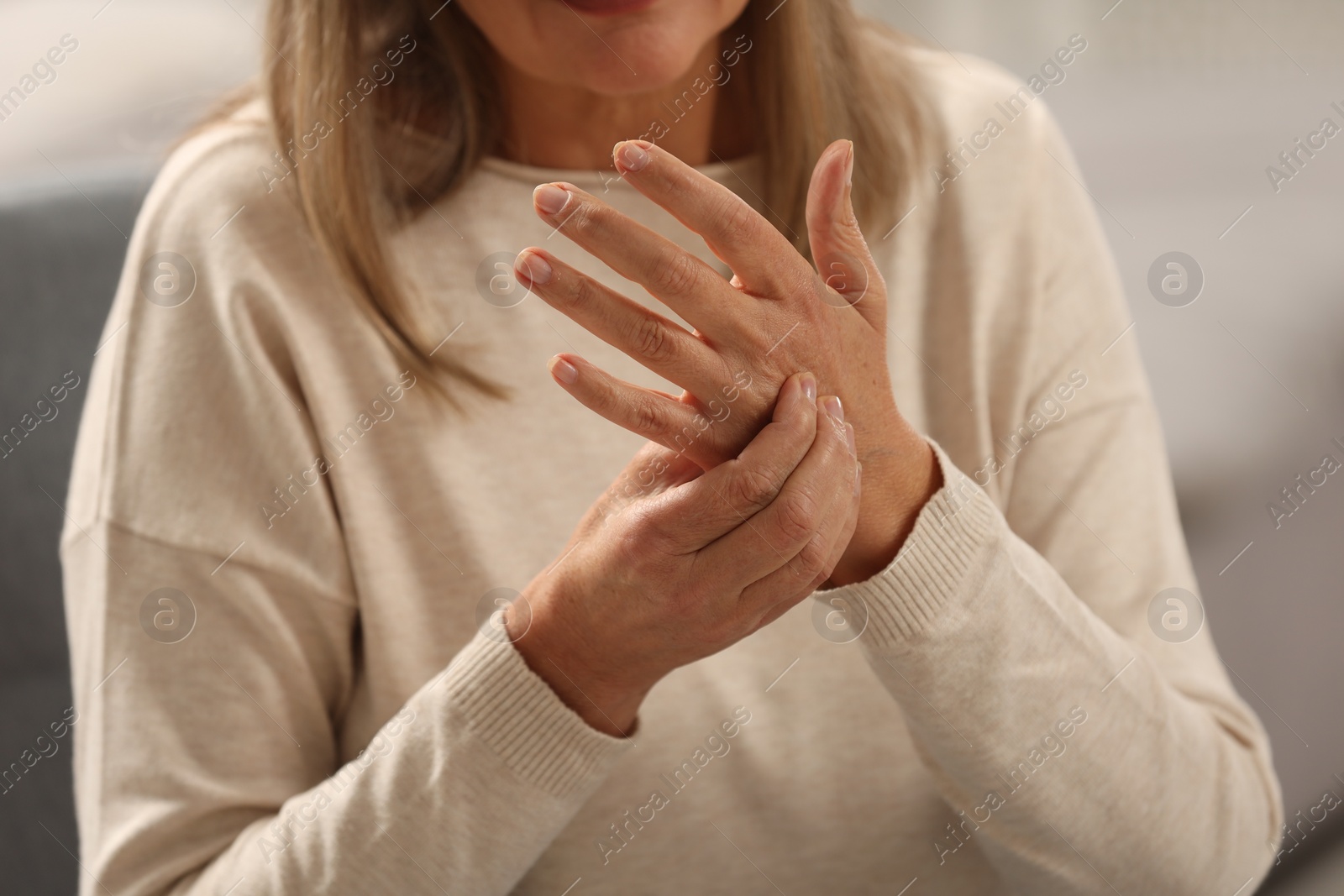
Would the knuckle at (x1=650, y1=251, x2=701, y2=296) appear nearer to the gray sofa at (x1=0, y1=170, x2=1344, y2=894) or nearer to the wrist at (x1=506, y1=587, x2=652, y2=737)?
the wrist at (x1=506, y1=587, x2=652, y2=737)

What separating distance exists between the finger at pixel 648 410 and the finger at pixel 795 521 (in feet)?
0.13

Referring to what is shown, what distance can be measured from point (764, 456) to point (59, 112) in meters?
1.19

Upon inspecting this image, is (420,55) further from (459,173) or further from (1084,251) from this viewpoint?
(1084,251)

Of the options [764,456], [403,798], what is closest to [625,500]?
[764,456]

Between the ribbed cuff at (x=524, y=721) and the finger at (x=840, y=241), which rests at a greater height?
the finger at (x=840, y=241)

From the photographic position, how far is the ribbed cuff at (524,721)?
1.72 feet

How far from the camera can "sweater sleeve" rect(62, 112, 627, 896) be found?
54 centimetres

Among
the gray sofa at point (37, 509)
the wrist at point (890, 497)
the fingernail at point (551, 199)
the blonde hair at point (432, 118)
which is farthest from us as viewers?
the gray sofa at point (37, 509)

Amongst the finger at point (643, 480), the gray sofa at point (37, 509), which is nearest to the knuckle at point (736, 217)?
the finger at point (643, 480)

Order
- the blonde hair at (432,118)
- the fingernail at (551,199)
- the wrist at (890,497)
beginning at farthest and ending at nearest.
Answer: the blonde hair at (432,118) < the wrist at (890,497) < the fingernail at (551,199)

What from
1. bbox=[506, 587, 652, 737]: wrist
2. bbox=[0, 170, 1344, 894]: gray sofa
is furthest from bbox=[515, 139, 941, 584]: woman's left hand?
bbox=[0, 170, 1344, 894]: gray sofa

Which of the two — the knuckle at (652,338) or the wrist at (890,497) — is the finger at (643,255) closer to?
the knuckle at (652,338)

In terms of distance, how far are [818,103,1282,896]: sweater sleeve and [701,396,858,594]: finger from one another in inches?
2.7

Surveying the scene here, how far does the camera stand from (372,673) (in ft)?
2.17
